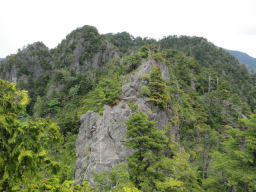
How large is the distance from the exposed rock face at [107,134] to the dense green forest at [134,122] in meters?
0.90

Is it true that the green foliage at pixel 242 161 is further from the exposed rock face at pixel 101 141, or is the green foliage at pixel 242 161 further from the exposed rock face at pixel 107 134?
the exposed rock face at pixel 101 141

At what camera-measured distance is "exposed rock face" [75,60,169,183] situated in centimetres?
1598

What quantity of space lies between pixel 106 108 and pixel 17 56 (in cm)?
5789

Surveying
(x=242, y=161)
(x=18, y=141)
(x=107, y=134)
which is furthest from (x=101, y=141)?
(x=18, y=141)

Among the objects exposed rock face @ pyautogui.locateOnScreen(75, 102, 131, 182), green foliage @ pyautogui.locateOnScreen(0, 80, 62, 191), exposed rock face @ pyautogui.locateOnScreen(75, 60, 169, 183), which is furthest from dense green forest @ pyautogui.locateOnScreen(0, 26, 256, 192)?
exposed rock face @ pyautogui.locateOnScreen(75, 102, 131, 182)

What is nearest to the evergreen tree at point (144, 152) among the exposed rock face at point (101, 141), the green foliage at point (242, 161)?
the green foliage at point (242, 161)

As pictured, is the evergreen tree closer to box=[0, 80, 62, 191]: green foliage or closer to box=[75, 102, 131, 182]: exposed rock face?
box=[75, 102, 131, 182]: exposed rock face

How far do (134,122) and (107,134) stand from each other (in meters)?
8.87

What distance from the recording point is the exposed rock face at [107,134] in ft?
52.4

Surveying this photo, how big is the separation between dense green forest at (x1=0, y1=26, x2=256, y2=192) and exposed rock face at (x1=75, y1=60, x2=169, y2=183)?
0.90 metres

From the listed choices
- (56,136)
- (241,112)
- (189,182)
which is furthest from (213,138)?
(56,136)

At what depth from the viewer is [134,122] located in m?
10.7

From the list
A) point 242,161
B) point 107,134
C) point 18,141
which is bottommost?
point 107,134

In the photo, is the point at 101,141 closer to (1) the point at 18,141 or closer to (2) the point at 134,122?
(2) the point at 134,122
